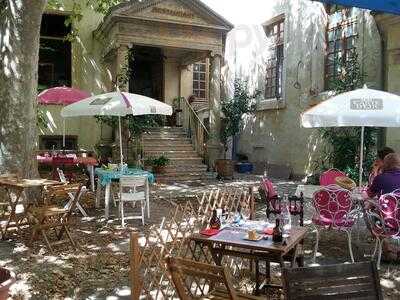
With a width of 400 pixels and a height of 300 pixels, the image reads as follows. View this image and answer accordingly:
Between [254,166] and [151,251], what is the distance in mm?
13479

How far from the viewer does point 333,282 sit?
2.62 m

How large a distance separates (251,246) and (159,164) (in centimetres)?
978

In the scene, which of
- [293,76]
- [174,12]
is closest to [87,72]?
[174,12]

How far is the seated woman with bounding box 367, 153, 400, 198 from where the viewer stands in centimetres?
573

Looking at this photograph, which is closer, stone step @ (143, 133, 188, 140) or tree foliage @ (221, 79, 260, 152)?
stone step @ (143, 133, 188, 140)

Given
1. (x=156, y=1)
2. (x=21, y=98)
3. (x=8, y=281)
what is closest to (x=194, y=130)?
(x=156, y=1)

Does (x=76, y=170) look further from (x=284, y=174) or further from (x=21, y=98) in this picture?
(x=284, y=174)

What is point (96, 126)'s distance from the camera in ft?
51.2

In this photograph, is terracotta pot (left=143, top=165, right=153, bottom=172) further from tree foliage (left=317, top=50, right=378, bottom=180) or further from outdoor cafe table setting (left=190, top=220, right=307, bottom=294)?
outdoor cafe table setting (left=190, top=220, right=307, bottom=294)

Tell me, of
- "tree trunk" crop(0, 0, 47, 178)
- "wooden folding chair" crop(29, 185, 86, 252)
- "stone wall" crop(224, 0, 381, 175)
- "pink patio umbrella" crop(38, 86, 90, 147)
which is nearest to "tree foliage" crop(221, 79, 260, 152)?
"stone wall" crop(224, 0, 381, 175)

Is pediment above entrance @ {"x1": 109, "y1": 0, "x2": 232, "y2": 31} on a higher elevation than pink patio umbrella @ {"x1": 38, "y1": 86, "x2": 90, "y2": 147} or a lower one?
higher

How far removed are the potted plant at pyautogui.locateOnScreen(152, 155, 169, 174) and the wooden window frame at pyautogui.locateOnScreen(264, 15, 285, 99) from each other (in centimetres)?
484

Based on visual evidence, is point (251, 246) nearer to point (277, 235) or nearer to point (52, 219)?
point (277, 235)

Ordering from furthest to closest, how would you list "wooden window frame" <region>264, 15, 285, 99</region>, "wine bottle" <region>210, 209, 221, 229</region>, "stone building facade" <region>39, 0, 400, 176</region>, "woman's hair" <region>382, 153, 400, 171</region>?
1. "wooden window frame" <region>264, 15, 285, 99</region>
2. "stone building facade" <region>39, 0, 400, 176</region>
3. "woman's hair" <region>382, 153, 400, 171</region>
4. "wine bottle" <region>210, 209, 221, 229</region>
